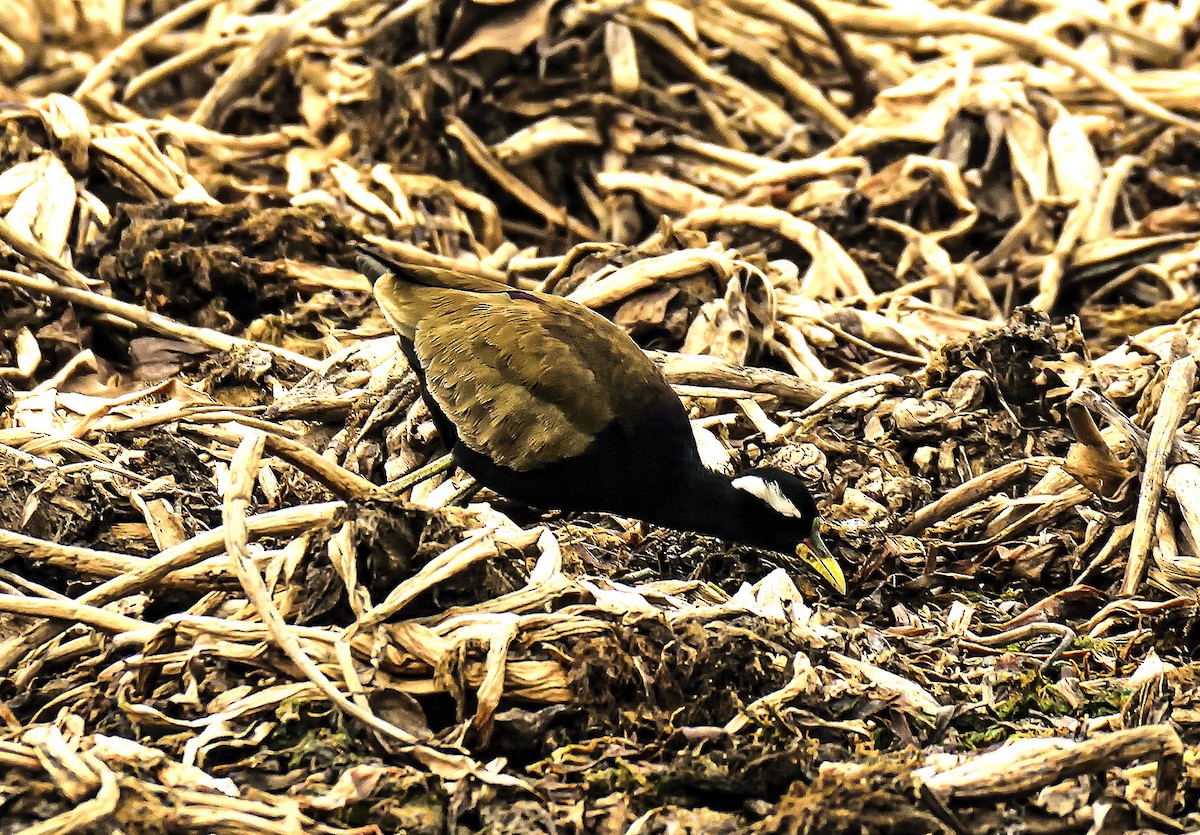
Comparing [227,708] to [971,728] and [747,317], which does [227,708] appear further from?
[747,317]

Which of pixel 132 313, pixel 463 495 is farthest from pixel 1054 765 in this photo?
pixel 132 313

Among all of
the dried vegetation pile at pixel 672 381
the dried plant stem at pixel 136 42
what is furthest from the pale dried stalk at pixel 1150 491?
the dried plant stem at pixel 136 42

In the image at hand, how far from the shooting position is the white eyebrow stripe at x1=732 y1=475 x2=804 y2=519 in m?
4.40

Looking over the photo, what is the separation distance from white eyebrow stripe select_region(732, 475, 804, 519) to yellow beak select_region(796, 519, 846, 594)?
0.08 meters

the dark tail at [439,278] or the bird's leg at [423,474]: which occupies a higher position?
the dark tail at [439,278]

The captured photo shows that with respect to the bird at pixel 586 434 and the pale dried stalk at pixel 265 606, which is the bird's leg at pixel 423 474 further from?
the pale dried stalk at pixel 265 606

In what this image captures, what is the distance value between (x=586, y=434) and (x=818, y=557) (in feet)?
2.33

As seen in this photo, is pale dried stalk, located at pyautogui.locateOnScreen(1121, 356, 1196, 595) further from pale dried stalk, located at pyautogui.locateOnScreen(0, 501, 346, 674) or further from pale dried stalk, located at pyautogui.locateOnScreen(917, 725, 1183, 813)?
pale dried stalk, located at pyautogui.locateOnScreen(0, 501, 346, 674)

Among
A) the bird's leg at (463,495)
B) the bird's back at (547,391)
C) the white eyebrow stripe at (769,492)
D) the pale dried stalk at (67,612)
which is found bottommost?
the bird's leg at (463,495)

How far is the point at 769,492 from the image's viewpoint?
175 inches

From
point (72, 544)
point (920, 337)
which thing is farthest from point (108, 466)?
point (920, 337)

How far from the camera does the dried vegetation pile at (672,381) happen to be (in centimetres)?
322

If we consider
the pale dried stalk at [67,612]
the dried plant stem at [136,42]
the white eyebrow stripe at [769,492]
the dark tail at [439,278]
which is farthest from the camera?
the dried plant stem at [136,42]

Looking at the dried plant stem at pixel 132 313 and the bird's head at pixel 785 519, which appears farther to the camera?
the dried plant stem at pixel 132 313
